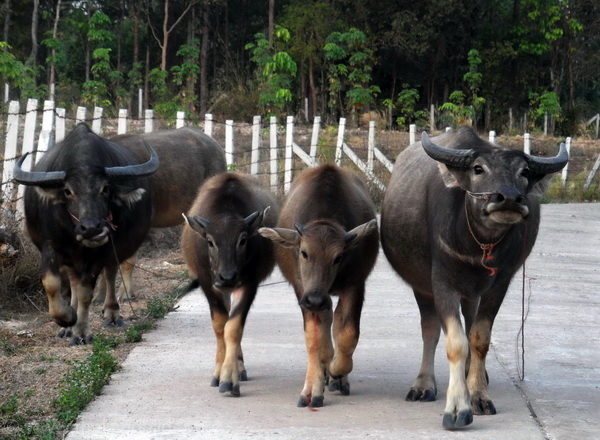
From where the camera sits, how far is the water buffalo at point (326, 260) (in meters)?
6.85

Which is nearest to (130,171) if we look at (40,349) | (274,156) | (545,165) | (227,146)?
(40,349)

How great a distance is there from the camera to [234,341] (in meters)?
7.36

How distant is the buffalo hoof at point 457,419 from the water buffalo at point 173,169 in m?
5.72

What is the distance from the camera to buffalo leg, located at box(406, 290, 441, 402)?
282 inches

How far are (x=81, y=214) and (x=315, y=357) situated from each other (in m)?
2.95

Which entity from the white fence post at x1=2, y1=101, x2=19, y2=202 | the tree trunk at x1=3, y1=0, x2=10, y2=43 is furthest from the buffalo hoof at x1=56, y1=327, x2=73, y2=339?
the tree trunk at x1=3, y1=0, x2=10, y2=43

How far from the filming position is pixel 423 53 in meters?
37.4

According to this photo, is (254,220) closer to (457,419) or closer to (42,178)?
(457,419)

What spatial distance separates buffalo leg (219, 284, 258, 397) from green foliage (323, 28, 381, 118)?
89.4 feet

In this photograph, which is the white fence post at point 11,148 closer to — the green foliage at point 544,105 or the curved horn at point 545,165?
the curved horn at point 545,165

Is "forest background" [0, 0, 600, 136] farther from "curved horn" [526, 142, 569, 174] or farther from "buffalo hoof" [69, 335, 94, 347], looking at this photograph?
"curved horn" [526, 142, 569, 174]

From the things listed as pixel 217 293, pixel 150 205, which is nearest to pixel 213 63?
pixel 150 205

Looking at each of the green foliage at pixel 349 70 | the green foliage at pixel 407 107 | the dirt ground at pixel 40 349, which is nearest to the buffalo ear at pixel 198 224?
the dirt ground at pixel 40 349

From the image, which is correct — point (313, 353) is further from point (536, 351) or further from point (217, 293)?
point (536, 351)
